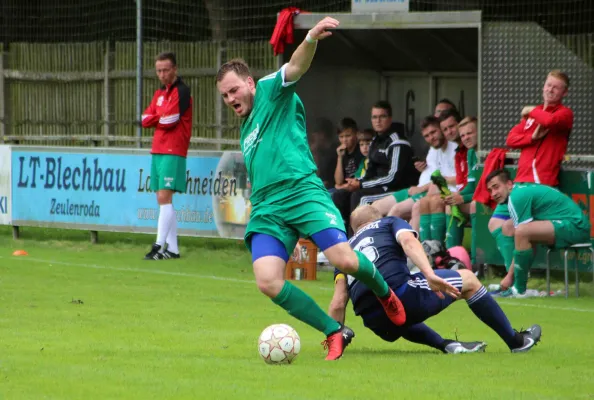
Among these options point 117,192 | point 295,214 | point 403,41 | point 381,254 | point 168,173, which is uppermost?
point 403,41

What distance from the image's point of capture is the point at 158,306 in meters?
11.3

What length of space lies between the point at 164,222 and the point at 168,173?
61cm

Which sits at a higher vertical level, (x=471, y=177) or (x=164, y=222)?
(x=471, y=177)

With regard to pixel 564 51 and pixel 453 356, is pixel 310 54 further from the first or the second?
pixel 564 51

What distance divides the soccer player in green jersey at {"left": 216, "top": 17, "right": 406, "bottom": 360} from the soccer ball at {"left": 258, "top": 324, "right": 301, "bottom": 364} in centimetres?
22

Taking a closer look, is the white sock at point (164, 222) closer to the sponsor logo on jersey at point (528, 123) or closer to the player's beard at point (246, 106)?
the sponsor logo on jersey at point (528, 123)

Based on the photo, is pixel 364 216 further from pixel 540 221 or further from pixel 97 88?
pixel 97 88

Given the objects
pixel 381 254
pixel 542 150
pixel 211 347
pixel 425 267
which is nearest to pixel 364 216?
pixel 381 254

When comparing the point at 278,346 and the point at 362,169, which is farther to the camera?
the point at 362,169

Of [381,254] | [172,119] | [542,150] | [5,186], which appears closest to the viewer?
[381,254]

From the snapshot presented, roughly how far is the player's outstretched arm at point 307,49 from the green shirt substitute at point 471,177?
6.35 meters

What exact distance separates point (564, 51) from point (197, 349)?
742 centimetres

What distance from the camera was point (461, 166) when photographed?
46.8ft

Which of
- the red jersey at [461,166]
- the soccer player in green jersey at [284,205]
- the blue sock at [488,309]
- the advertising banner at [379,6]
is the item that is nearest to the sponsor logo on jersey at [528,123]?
the red jersey at [461,166]
